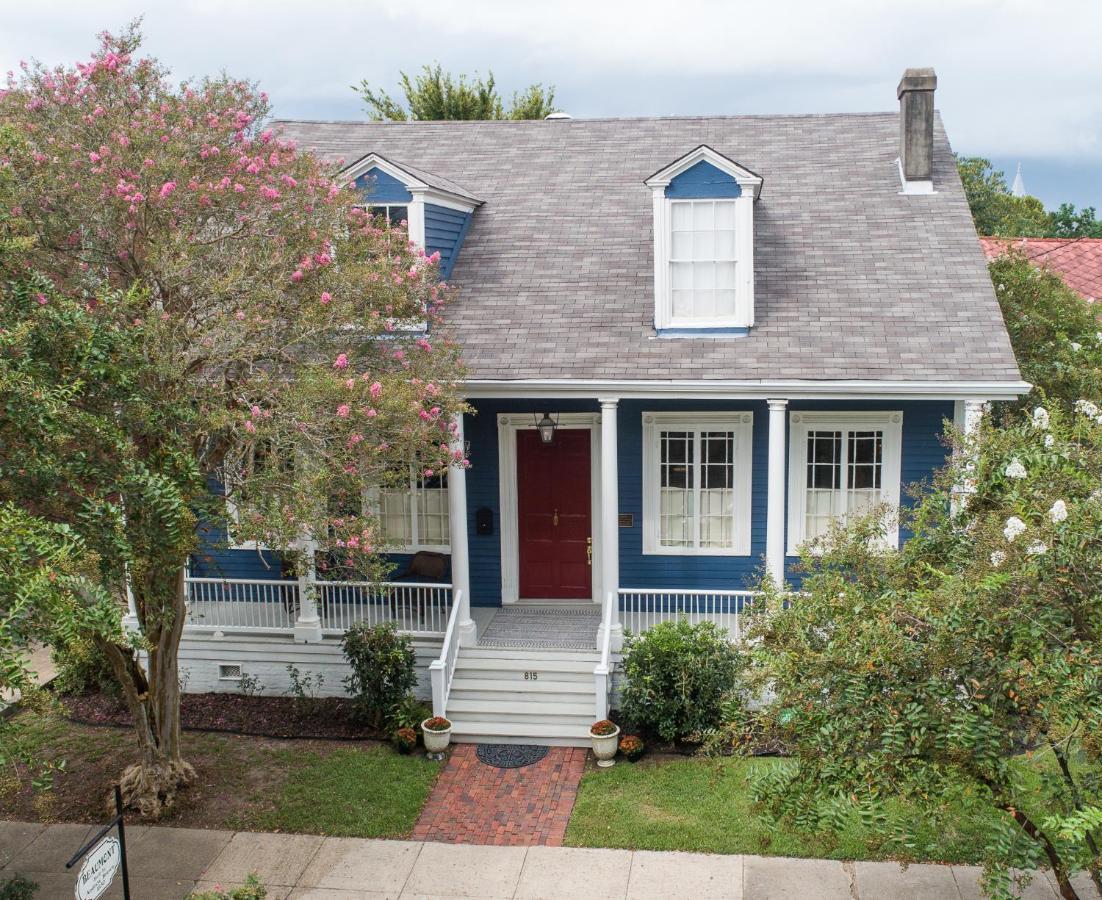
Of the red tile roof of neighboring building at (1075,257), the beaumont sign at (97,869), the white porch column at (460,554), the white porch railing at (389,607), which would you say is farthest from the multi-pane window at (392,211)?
the red tile roof of neighboring building at (1075,257)

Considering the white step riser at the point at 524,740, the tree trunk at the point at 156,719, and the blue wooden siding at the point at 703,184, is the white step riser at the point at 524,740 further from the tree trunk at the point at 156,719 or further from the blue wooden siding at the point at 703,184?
the blue wooden siding at the point at 703,184

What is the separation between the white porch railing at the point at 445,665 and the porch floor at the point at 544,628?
485 millimetres

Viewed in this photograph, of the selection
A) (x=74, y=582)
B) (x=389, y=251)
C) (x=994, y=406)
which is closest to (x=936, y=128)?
(x=994, y=406)

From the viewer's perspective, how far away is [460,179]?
1659cm

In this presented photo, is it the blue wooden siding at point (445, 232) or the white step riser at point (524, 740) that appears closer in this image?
the white step riser at point (524, 740)

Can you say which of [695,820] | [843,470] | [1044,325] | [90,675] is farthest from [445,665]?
[1044,325]

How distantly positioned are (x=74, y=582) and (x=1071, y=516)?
597cm

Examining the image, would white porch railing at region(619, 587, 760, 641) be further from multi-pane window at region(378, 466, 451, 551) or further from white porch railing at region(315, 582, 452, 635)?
multi-pane window at region(378, 466, 451, 551)

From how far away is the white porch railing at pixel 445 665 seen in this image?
12367mm

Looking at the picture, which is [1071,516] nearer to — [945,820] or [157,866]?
[945,820]

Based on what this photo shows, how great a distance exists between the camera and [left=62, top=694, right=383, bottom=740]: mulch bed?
12758 mm

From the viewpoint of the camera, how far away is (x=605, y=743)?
38.2ft

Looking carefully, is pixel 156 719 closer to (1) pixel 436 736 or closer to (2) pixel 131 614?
(1) pixel 436 736

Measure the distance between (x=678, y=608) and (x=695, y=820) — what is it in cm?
427
